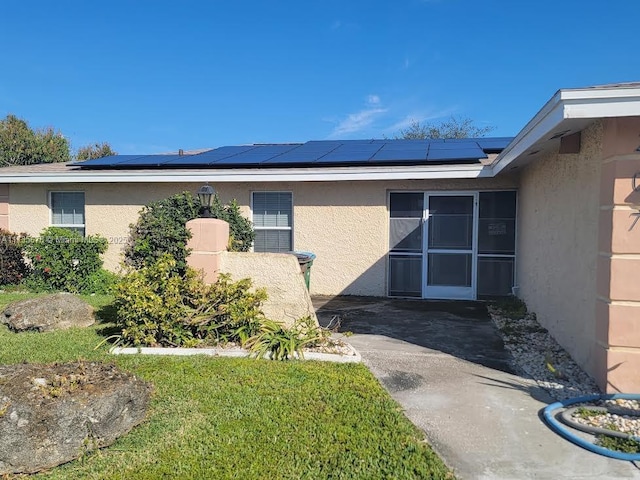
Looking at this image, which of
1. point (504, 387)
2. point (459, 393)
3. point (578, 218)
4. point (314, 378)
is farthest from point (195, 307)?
point (578, 218)

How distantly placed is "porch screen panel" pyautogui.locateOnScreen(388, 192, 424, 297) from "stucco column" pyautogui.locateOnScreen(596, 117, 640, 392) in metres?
5.49

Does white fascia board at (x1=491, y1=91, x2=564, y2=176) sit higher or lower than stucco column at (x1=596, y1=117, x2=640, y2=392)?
higher

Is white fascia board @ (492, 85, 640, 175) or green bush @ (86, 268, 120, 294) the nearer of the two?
white fascia board @ (492, 85, 640, 175)

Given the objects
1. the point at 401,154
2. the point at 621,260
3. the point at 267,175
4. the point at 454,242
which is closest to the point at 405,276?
the point at 454,242

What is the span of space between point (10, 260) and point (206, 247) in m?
6.56

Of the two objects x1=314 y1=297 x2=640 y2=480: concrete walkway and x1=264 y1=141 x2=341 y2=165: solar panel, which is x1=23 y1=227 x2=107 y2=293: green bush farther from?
x1=314 y1=297 x2=640 y2=480: concrete walkway

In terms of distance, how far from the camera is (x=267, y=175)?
9727mm

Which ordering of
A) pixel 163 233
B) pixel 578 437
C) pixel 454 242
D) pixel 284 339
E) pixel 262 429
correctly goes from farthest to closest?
pixel 454 242 → pixel 163 233 → pixel 284 339 → pixel 262 429 → pixel 578 437

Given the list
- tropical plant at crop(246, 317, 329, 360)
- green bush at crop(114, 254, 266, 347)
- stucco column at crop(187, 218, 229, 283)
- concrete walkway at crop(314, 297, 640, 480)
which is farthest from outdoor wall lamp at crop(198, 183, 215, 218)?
concrete walkway at crop(314, 297, 640, 480)

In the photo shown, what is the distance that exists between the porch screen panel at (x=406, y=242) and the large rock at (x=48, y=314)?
5.92 metres

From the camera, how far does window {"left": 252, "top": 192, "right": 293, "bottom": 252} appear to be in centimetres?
1051

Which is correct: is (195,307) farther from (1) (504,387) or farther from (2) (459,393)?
(1) (504,387)

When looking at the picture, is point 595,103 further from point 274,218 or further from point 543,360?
point 274,218

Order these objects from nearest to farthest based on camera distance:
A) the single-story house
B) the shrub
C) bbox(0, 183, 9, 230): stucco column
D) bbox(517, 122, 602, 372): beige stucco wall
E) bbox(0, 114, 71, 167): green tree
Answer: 1. bbox(517, 122, 602, 372): beige stucco wall
2. the single-story house
3. the shrub
4. bbox(0, 183, 9, 230): stucco column
5. bbox(0, 114, 71, 167): green tree
